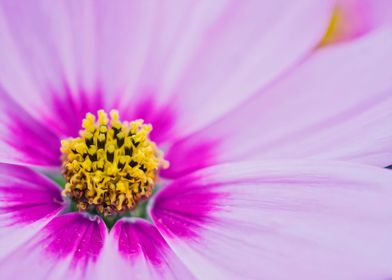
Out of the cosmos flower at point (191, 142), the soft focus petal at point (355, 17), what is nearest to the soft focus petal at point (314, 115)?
the cosmos flower at point (191, 142)

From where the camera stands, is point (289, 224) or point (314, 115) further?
point (314, 115)

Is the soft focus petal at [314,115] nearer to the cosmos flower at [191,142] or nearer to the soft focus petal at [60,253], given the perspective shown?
the cosmos flower at [191,142]

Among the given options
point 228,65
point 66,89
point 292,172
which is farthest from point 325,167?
point 66,89

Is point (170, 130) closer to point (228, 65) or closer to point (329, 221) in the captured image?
point (228, 65)

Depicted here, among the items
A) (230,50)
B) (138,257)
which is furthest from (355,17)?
(138,257)

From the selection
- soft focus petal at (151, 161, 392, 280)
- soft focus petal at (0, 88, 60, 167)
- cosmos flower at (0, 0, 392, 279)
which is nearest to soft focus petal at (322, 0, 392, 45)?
cosmos flower at (0, 0, 392, 279)

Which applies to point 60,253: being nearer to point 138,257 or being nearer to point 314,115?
point 138,257
